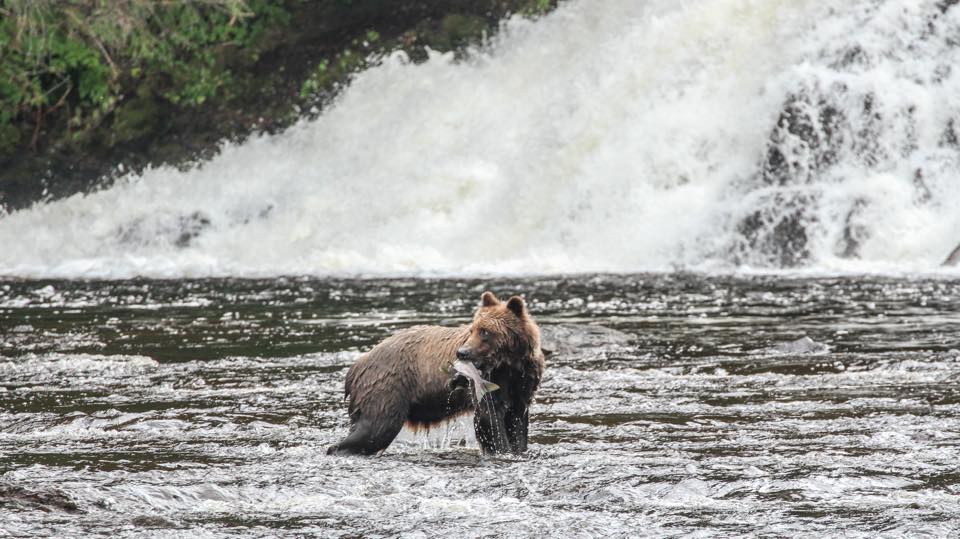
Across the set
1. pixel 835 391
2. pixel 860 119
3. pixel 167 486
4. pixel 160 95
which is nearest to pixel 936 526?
pixel 167 486

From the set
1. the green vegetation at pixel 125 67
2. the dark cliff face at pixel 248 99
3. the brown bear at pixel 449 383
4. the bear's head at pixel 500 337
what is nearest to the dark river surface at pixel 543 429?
the brown bear at pixel 449 383

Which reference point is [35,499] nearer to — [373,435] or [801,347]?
[373,435]

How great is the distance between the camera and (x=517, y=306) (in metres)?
7.37

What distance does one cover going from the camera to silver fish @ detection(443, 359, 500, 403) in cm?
719

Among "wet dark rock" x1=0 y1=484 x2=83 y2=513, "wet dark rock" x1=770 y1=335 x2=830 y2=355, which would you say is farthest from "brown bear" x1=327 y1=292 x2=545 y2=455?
"wet dark rock" x1=770 y1=335 x2=830 y2=355

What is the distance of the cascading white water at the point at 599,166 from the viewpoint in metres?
21.9

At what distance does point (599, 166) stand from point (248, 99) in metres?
9.12

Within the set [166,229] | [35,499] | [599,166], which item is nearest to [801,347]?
[35,499]

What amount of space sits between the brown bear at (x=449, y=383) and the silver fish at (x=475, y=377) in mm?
50

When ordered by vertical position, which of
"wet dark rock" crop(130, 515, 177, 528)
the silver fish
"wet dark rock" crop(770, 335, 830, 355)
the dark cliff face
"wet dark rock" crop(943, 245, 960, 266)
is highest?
the dark cliff face

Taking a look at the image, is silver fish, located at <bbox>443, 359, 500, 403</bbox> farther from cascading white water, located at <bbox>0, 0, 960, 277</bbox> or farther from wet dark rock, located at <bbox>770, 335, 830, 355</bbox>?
cascading white water, located at <bbox>0, 0, 960, 277</bbox>

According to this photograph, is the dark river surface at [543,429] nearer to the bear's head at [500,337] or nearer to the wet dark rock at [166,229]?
the bear's head at [500,337]

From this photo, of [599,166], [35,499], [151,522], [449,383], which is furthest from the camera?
[599,166]

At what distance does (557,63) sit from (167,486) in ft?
71.7
